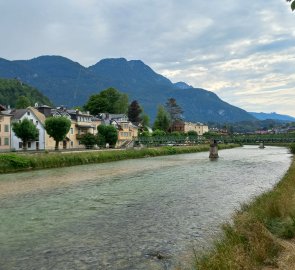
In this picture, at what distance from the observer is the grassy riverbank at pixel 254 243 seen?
1010 cm

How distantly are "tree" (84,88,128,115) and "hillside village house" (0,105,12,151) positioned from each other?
7487 cm

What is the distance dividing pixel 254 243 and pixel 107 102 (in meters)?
148

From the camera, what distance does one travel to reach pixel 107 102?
15738 cm

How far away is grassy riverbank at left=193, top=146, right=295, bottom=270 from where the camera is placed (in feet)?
33.1

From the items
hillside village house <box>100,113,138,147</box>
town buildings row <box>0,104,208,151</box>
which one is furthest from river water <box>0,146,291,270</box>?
hillside village house <box>100,113,138,147</box>

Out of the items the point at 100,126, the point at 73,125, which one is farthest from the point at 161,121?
the point at 100,126

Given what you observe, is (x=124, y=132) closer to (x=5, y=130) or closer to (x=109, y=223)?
(x=5, y=130)

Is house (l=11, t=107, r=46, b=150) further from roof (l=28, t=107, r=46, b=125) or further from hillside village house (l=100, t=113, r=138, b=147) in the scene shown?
hillside village house (l=100, t=113, r=138, b=147)

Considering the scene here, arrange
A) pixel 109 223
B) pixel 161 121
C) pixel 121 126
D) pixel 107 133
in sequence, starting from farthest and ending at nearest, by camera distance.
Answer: pixel 161 121 < pixel 121 126 < pixel 107 133 < pixel 109 223

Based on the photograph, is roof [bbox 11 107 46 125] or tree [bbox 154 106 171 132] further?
tree [bbox 154 106 171 132]

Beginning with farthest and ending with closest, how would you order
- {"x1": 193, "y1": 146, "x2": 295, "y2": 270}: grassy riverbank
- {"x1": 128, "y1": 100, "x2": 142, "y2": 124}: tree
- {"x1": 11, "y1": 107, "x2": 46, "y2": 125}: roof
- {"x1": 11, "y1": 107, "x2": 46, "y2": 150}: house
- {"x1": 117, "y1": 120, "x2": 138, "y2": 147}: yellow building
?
{"x1": 128, "y1": 100, "x2": 142, "y2": 124}: tree → {"x1": 117, "y1": 120, "x2": 138, "y2": 147}: yellow building → {"x1": 11, "y1": 107, "x2": 46, "y2": 125}: roof → {"x1": 11, "y1": 107, "x2": 46, "y2": 150}: house → {"x1": 193, "y1": 146, "x2": 295, "y2": 270}: grassy riverbank

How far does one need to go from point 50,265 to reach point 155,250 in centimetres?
383

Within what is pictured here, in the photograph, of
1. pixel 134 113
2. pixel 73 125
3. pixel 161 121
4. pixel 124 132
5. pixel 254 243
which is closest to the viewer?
pixel 254 243

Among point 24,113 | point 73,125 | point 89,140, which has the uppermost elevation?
point 24,113
